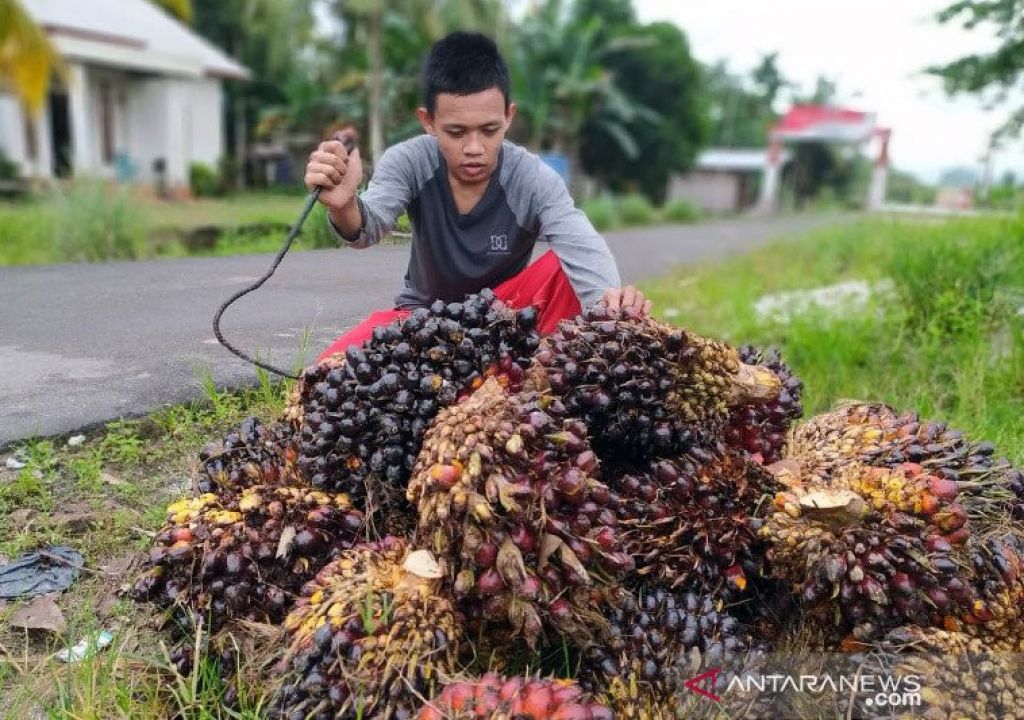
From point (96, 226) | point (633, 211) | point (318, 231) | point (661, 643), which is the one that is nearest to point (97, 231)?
point (96, 226)

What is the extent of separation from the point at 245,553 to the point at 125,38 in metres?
19.4

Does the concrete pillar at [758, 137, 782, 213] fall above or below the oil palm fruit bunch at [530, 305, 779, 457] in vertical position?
above

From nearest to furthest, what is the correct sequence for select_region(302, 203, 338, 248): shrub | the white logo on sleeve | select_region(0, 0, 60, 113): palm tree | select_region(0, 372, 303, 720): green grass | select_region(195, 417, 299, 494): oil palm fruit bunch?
select_region(0, 372, 303, 720): green grass
select_region(195, 417, 299, 494): oil palm fruit bunch
select_region(302, 203, 338, 248): shrub
the white logo on sleeve
select_region(0, 0, 60, 113): palm tree

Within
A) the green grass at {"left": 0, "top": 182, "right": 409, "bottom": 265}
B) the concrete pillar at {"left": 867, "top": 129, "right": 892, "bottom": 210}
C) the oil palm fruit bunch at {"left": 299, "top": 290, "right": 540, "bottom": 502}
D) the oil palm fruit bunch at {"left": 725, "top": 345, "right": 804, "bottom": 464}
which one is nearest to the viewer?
the oil palm fruit bunch at {"left": 299, "top": 290, "right": 540, "bottom": 502}

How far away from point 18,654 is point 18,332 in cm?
125

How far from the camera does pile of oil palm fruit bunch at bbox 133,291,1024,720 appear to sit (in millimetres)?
1288

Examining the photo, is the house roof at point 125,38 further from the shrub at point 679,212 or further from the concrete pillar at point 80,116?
the shrub at point 679,212

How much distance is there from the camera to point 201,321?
2506 mm

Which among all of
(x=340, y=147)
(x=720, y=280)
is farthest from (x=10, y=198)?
(x=340, y=147)

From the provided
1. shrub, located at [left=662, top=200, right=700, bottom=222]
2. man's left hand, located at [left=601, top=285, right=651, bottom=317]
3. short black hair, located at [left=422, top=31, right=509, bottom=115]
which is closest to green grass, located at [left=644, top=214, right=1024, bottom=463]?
man's left hand, located at [left=601, top=285, right=651, bottom=317]

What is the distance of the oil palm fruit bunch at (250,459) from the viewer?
5.57 feet

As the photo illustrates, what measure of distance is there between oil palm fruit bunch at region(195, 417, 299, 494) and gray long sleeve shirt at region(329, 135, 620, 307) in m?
0.87

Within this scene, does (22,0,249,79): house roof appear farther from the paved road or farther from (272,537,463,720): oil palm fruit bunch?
(272,537,463,720): oil palm fruit bunch

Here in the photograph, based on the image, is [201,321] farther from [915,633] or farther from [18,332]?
[915,633]
